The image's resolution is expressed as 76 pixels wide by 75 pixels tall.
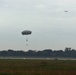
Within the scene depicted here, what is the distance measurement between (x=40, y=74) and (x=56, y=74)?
203 centimetres

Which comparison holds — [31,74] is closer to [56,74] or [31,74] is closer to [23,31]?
[56,74]

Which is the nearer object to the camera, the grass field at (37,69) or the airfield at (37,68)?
the grass field at (37,69)

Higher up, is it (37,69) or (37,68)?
(37,68)

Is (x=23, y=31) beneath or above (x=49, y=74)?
above

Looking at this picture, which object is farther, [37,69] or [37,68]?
[37,68]

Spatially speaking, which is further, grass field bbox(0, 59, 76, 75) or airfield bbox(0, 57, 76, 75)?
airfield bbox(0, 57, 76, 75)

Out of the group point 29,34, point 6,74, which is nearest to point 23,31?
point 29,34

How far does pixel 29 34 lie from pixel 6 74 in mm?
23291

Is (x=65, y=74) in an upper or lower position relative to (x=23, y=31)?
lower

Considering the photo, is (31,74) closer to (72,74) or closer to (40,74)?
(40,74)

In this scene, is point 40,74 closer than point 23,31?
Yes

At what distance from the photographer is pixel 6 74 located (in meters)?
47.0

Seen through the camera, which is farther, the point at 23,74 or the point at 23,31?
the point at 23,31

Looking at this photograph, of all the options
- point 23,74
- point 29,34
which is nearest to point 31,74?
point 23,74
